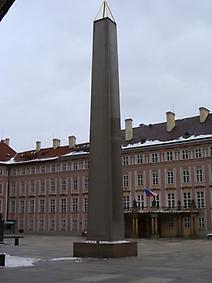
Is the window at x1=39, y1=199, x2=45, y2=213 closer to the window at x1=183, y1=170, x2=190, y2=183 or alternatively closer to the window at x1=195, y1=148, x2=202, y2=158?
the window at x1=183, y1=170, x2=190, y2=183

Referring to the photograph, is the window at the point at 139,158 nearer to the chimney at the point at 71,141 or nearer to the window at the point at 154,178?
the window at the point at 154,178

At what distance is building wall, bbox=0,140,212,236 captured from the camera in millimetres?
58500

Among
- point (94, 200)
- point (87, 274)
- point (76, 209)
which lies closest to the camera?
point (87, 274)

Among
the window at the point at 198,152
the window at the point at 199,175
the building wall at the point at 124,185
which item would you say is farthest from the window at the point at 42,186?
the window at the point at 198,152

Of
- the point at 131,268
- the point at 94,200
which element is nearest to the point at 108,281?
the point at 131,268

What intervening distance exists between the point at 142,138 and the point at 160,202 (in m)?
10.00

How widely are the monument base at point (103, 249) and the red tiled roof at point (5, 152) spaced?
6110cm

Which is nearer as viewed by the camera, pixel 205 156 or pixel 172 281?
pixel 172 281

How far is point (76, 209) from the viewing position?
6938 cm

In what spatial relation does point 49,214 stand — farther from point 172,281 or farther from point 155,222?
point 172,281

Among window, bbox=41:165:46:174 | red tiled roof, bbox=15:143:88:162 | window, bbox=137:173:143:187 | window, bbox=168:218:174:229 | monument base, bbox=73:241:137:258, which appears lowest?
monument base, bbox=73:241:137:258

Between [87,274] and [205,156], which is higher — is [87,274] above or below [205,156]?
below

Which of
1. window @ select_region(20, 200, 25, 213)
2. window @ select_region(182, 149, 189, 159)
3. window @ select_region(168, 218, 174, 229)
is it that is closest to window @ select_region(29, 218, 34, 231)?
window @ select_region(20, 200, 25, 213)

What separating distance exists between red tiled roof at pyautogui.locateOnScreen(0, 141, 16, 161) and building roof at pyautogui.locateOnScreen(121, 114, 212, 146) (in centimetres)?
2384
